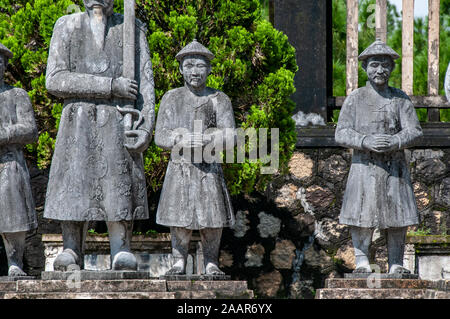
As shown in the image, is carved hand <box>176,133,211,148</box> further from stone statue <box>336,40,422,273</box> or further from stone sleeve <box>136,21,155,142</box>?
stone statue <box>336,40,422,273</box>

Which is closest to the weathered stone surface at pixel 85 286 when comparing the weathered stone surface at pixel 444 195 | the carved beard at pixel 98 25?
the carved beard at pixel 98 25

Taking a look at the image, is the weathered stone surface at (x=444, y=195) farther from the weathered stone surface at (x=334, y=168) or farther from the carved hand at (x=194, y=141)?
the carved hand at (x=194, y=141)

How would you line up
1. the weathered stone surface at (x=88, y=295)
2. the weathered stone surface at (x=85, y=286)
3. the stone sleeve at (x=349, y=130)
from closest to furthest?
the weathered stone surface at (x=88, y=295) < the weathered stone surface at (x=85, y=286) < the stone sleeve at (x=349, y=130)

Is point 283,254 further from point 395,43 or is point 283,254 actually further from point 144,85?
point 395,43

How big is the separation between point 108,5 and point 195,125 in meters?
1.16

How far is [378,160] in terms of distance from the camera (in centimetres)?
838

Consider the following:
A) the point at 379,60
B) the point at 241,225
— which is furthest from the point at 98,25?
the point at 241,225

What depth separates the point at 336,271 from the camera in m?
11.2

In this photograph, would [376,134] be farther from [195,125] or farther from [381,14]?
[381,14]

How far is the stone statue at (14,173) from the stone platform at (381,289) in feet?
7.76

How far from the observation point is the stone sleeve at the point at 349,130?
833cm

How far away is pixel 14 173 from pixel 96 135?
730mm
